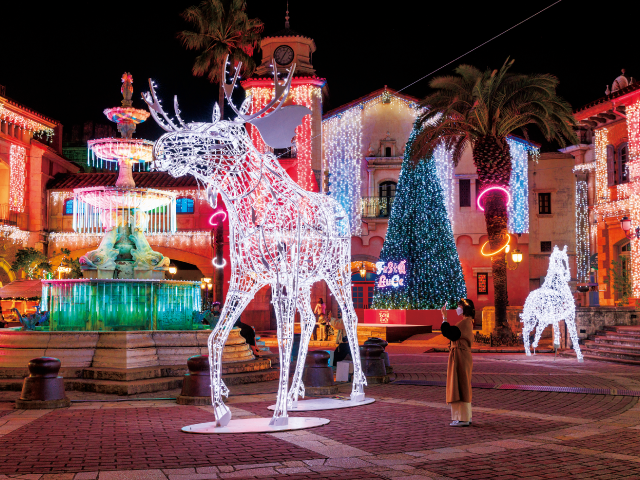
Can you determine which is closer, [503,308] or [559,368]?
[559,368]

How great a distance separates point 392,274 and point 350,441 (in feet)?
78.5

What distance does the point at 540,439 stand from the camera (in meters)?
7.75

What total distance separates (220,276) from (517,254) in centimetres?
1147

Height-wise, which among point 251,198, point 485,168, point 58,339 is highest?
point 485,168

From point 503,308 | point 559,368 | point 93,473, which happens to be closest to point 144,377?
point 93,473

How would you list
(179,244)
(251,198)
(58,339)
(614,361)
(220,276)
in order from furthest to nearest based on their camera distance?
1. (179,244)
2. (220,276)
3. (614,361)
4. (58,339)
5. (251,198)

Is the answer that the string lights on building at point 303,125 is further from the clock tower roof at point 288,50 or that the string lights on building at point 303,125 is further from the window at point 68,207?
the window at point 68,207

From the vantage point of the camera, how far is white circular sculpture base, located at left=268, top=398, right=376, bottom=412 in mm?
10055

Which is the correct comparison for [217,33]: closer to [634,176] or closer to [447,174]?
[447,174]

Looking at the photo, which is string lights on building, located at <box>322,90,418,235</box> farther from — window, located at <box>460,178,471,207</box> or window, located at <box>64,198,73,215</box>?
window, located at <box>64,198,73,215</box>

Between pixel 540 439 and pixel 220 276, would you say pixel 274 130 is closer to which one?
pixel 220 276

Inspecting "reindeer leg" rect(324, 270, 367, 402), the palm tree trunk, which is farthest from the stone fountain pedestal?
the palm tree trunk

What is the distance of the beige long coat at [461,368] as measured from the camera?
8.68 meters

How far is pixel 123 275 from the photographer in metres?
16.4
